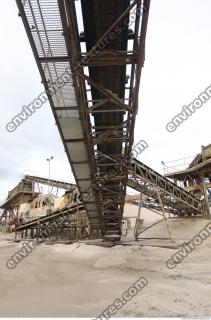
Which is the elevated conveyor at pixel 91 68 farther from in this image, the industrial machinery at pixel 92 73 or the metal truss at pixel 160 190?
the metal truss at pixel 160 190

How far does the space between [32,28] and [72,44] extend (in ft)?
2.92

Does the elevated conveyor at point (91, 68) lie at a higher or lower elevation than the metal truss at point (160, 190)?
higher

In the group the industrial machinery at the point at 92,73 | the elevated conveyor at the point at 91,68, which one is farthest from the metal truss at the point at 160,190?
the elevated conveyor at the point at 91,68

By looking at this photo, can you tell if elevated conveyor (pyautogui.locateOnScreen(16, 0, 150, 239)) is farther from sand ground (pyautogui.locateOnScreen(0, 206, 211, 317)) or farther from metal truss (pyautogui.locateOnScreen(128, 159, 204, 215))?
metal truss (pyautogui.locateOnScreen(128, 159, 204, 215))

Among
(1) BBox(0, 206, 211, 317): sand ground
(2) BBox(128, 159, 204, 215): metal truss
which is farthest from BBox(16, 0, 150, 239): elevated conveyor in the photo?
(2) BBox(128, 159, 204, 215): metal truss

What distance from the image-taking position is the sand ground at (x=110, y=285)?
6.37 meters

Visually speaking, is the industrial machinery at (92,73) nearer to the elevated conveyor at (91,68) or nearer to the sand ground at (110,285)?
the elevated conveyor at (91,68)

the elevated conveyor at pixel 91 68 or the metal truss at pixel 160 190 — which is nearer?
the elevated conveyor at pixel 91 68

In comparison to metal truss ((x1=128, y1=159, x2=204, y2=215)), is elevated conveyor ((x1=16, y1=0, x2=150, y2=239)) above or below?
above

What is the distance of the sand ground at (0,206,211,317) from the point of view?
20.9 ft

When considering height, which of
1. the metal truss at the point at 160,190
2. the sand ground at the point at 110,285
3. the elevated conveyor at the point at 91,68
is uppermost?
the elevated conveyor at the point at 91,68

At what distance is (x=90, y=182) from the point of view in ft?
48.4

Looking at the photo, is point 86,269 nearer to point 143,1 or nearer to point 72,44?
point 72,44

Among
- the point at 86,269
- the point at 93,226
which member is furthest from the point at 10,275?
the point at 93,226
